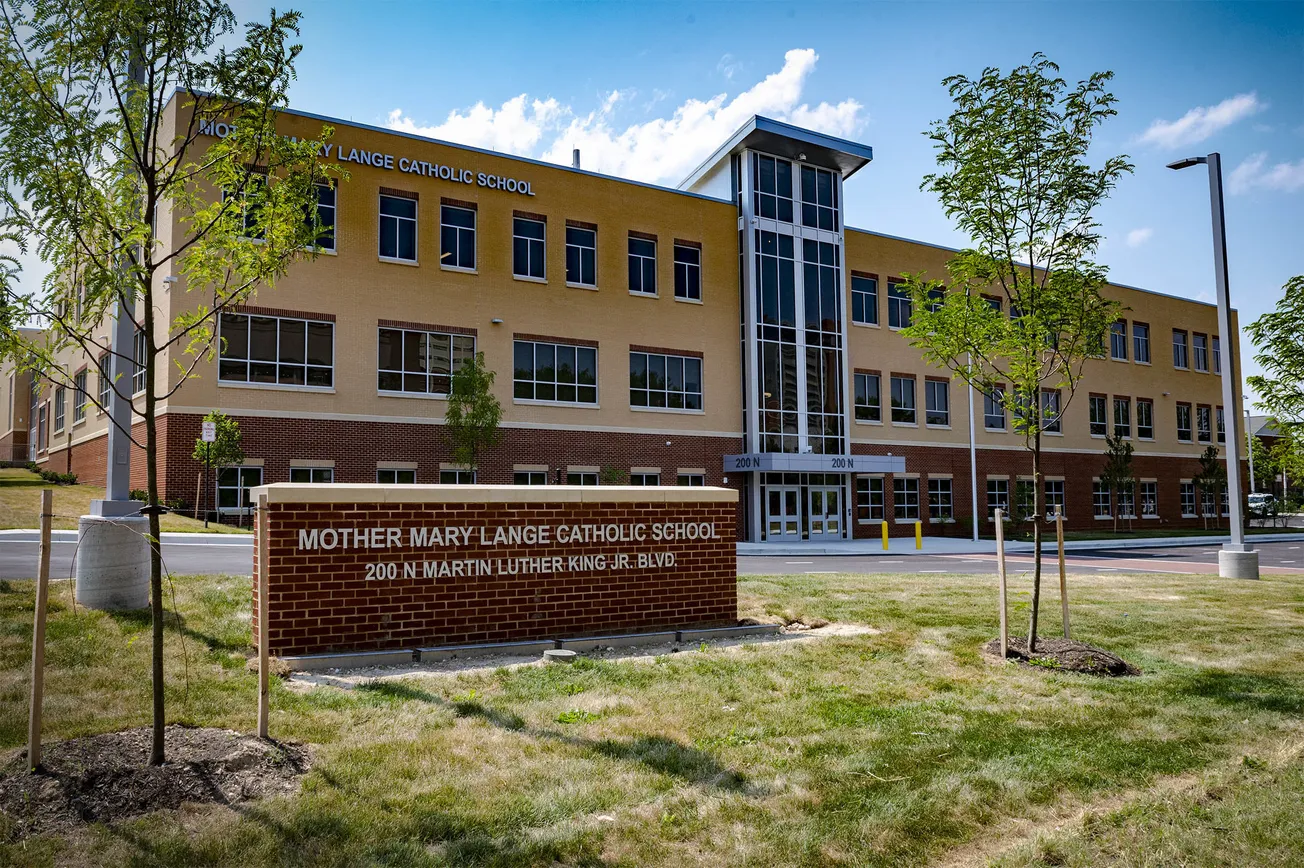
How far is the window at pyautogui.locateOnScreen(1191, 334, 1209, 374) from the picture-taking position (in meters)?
52.8

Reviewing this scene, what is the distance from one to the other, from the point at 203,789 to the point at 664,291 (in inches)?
1201

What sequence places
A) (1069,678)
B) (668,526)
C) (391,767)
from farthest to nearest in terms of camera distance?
(668,526), (1069,678), (391,767)

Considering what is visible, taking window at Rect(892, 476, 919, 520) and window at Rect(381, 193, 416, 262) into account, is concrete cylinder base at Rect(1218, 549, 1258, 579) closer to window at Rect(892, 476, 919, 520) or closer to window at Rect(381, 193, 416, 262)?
window at Rect(892, 476, 919, 520)

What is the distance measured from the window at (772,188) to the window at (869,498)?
11541mm

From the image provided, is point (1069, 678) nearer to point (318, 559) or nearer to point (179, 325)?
point (318, 559)

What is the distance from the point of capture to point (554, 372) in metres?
31.6

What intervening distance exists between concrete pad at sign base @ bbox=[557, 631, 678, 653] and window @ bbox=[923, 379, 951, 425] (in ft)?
111

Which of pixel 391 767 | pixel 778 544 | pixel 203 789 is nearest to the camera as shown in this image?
pixel 203 789

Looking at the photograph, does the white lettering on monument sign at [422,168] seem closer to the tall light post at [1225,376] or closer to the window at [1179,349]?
the tall light post at [1225,376]

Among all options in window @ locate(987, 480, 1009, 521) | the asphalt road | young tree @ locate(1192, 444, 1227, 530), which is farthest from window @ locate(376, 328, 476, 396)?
young tree @ locate(1192, 444, 1227, 530)

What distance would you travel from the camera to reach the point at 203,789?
15.4 feet

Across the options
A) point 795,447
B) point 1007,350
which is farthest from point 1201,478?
point 1007,350

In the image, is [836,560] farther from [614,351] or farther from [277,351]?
[277,351]

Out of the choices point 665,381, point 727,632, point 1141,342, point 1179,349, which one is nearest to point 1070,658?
point 727,632
